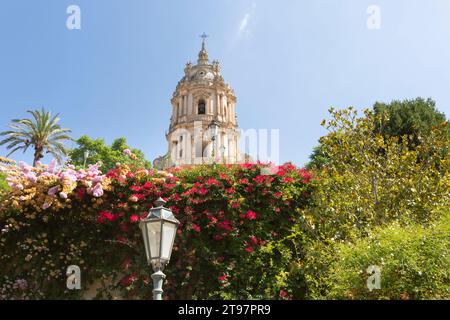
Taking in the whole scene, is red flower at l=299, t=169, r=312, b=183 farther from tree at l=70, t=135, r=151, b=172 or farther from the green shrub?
tree at l=70, t=135, r=151, b=172

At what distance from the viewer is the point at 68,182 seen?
358 inches

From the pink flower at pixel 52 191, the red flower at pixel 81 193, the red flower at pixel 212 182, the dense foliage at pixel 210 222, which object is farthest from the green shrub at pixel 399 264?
the pink flower at pixel 52 191

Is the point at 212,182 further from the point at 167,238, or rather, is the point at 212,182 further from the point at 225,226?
the point at 167,238

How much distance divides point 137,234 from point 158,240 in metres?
3.38

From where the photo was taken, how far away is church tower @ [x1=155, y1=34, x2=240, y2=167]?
43531mm

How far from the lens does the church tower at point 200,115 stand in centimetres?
4353

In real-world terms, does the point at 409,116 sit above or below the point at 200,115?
below

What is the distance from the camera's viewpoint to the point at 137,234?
9.20m

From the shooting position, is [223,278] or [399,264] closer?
[399,264]

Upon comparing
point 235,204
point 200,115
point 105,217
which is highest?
point 200,115

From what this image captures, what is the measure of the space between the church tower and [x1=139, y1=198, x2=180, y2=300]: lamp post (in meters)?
35.5

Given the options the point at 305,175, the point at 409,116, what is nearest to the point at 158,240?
the point at 305,175

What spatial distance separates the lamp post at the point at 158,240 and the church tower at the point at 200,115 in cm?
3553

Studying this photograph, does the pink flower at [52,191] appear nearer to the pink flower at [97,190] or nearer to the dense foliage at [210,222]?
the dense foliage at [210,222]
